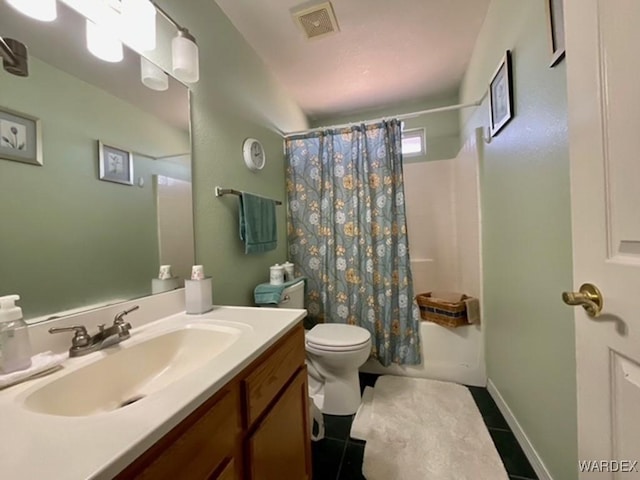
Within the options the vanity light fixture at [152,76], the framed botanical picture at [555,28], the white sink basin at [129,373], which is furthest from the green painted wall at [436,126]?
the white sink basin at [129,373]

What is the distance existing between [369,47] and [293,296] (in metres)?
1.74

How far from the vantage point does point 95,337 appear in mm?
740

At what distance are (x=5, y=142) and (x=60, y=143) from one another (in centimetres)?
11

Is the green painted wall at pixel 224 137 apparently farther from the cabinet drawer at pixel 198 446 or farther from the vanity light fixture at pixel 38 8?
the cabinet drawer at pixel 198 446

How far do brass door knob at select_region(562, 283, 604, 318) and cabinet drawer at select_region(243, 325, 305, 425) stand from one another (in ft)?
2.37

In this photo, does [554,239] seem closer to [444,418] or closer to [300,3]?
[444,418]

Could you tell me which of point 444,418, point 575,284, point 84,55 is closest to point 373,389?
point 444,418

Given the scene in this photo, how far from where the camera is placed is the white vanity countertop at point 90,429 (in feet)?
1.12

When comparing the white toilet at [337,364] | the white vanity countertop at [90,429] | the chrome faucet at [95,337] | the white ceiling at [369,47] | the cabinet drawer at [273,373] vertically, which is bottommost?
the white toilet at [337,364]

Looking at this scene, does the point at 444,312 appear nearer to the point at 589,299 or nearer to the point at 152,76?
the point at 589,299

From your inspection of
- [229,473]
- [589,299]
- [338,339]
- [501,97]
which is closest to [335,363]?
[338,339]

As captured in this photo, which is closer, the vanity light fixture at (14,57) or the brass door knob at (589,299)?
the brass door knob at (589,299)

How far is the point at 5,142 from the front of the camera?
656mm

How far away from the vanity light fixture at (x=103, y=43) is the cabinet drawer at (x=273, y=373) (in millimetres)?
1107
